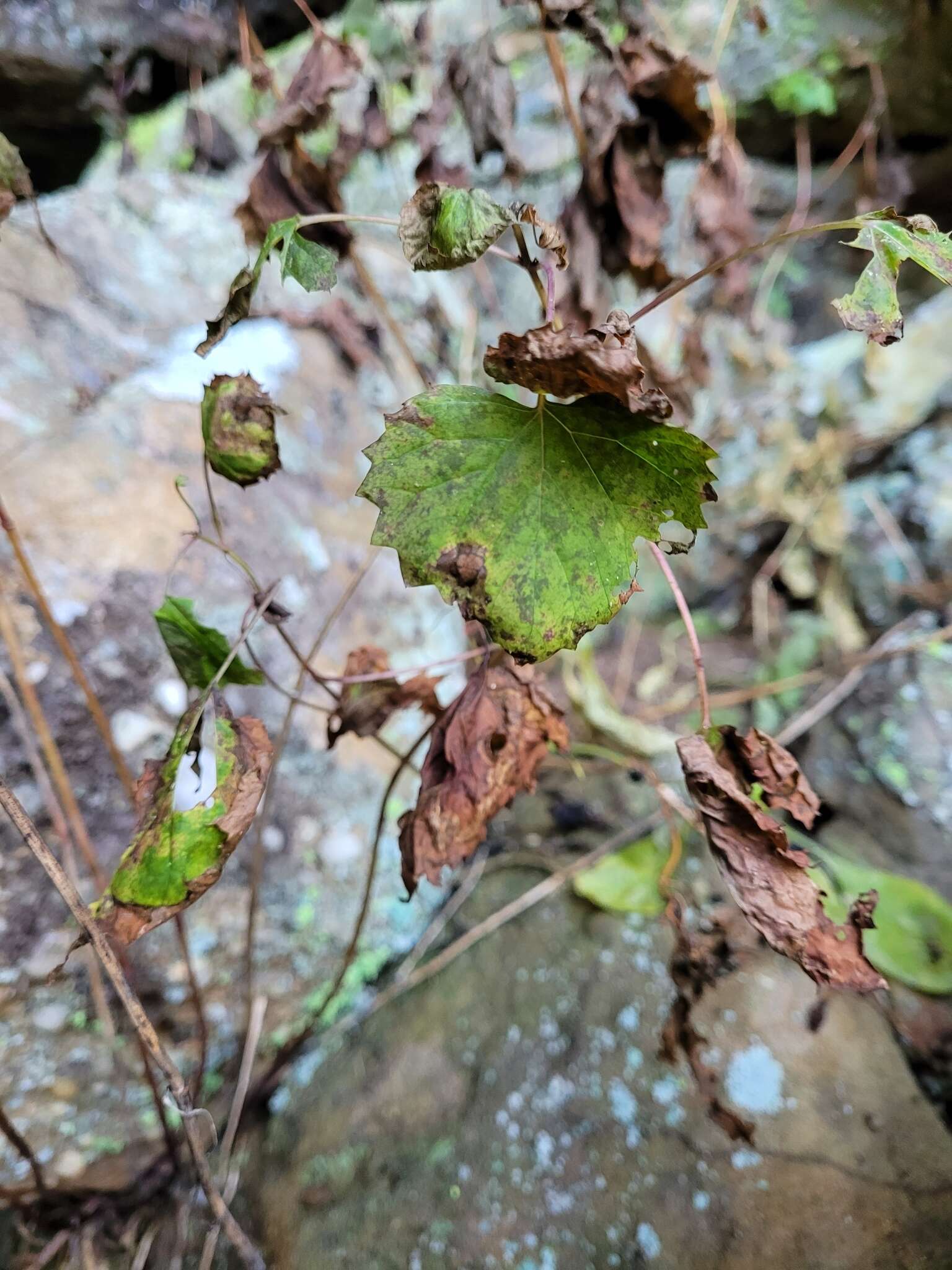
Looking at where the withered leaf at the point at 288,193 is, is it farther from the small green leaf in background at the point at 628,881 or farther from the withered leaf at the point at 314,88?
the small green leaf in background at the point at 628,881

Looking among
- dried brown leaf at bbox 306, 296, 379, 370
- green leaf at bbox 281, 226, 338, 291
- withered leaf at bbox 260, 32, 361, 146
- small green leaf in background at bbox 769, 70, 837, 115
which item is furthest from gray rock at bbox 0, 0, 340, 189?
green leaf at bbox 281, 226, 338, 291

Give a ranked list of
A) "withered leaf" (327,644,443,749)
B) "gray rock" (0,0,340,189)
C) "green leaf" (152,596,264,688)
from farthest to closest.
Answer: "gray rock" (0,0,340,189) → "withered leaf" (327,644,443,749) → "green leaf" (152,596,264,688)

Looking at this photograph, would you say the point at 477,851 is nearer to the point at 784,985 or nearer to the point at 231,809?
the point at 784,985

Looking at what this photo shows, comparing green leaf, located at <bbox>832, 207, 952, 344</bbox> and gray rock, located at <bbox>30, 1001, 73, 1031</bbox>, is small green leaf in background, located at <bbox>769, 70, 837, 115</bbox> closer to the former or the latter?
green leaf, located at <bbox>832, 207, 952, 344</bbox>

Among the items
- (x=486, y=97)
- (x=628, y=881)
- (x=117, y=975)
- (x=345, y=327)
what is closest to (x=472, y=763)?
(x=117, y=975)

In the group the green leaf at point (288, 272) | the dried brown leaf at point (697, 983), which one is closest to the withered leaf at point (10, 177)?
the green leaf at point (288, 272)

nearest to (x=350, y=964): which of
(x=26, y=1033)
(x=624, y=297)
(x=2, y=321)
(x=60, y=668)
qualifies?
(x=26, y=1033)
